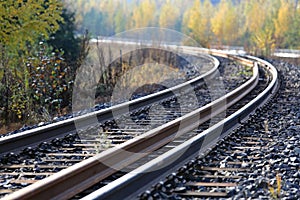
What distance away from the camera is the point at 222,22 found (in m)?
64.1

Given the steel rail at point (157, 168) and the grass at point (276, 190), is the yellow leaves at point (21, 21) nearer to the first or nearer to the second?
the steel rail at point (157, 168)

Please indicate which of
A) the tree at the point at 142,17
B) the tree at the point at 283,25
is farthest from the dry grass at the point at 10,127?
the tree at the point at 142,17

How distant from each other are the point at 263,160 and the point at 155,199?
62.9 inches

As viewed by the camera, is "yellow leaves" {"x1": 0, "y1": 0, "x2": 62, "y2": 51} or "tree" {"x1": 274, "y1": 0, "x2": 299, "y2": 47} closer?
"yellow leaves" {"x1": 0, "y1": 0, "x2": 62, "y2": 51}

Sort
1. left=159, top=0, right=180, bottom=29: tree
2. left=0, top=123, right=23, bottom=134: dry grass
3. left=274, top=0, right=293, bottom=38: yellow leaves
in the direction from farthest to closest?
1. left=159, top=0, right=180, bottom=29: tree
2. left=274, top=0, right=293, bottom=38: yellow leaves
3. left=0, top=123, right=23, bottom=134: dry grass

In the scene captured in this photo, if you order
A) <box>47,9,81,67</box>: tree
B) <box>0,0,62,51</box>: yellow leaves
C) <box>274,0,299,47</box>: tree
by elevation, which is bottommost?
<box>274,0,299,47</box>: tree

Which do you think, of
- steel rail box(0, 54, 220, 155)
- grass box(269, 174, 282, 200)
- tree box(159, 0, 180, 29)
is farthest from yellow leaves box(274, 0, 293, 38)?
grass box(269, 174, 282, 200)

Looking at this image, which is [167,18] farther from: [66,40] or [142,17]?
[66,40]

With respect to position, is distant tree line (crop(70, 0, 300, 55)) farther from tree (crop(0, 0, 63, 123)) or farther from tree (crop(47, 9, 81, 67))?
tree (crop(0, 0, 63, 123))

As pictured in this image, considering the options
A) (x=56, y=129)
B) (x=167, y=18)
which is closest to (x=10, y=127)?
(x=56, y=129)

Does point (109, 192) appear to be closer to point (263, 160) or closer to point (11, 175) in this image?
point (11, 175)

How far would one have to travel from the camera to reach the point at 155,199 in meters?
3.80

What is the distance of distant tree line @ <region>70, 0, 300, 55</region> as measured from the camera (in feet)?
161

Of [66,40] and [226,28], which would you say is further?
[226,28]
